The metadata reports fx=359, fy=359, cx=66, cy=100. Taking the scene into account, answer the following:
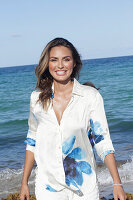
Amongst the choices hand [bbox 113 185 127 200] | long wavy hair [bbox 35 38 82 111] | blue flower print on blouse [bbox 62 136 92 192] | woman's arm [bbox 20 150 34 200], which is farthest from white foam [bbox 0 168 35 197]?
hand [bbox 113 185 127 200]

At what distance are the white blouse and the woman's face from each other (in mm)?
209

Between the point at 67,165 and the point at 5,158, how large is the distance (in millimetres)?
6752

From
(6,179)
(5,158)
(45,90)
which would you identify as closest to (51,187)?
(45,90)

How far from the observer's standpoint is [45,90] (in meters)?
3.09

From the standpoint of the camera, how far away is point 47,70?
318 cm

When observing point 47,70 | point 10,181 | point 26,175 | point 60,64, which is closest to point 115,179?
point 26,175

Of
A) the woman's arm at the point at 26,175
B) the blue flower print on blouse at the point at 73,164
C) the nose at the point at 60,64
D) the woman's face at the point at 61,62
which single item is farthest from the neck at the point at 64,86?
the woman's arm at the point at 26,175

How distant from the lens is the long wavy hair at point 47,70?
9.84ft

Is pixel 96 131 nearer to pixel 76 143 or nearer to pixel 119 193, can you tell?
pixel 76 143

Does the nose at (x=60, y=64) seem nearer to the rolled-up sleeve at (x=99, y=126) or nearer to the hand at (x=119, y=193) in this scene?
the rolled-up sleeve at (x=99, y=126)

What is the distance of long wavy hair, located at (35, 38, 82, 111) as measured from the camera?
118 inches

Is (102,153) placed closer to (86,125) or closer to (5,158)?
(86,125)

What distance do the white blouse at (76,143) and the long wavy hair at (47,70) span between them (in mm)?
203

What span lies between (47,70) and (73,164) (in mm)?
879
